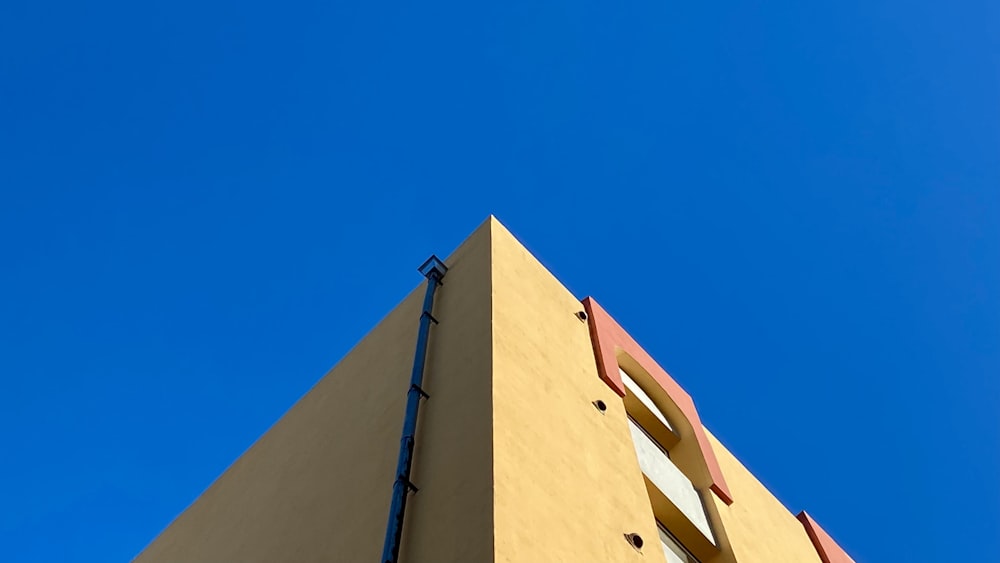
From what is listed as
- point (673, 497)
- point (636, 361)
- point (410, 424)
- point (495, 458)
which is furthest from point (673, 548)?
point (495, 458)

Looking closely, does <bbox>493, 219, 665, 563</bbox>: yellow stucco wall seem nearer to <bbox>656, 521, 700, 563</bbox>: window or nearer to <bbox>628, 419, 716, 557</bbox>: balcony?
<bbox>628, 419, 716, 557</bbox>: balcony

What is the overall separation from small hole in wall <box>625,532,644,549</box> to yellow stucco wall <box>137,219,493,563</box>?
5.64 ft

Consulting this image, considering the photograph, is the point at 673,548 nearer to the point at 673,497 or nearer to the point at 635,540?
the point at 673,497

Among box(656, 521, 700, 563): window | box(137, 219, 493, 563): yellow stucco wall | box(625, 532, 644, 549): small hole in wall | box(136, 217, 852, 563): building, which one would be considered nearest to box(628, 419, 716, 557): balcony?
box(136, 217, 852, 563): building

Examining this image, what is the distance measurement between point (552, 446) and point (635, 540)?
3.70 feet

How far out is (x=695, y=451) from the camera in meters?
11.4

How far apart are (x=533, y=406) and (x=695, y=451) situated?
4.72 meters

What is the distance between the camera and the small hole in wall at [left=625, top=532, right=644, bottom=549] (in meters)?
7.06

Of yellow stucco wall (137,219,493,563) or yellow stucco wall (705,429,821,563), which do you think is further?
yellow stucco wall (705,429,821,563)

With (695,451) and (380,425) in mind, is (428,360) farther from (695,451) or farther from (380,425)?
(695,451)

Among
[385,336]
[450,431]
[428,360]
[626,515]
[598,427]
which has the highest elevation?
[385,336]

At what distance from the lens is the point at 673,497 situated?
955 centimetres

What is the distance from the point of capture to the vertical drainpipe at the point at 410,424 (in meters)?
6.29

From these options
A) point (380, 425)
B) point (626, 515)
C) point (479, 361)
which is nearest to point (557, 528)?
point (626, 515)
